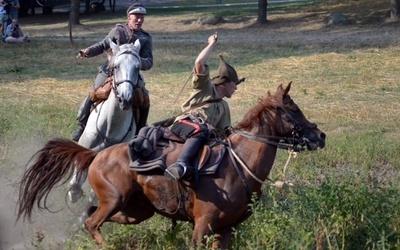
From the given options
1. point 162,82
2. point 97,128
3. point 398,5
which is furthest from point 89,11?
point 97,128

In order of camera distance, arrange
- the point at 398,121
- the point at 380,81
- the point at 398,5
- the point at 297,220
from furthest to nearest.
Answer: the point at 398,5
the point at 380,81
the point at 398,121
the point at 297,220

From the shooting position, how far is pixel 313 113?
52.8ft

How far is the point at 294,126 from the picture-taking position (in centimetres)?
805

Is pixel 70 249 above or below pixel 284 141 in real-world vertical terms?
below

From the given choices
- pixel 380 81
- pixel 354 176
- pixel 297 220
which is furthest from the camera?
pixel 380 81

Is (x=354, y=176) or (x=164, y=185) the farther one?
(x=354, y=176)

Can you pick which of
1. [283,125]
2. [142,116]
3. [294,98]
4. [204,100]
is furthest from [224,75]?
[294,98]

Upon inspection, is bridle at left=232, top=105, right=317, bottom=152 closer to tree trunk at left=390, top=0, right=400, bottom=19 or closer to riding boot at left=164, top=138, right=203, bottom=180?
riding boot at left=164, top=138, right=203, bottom=180

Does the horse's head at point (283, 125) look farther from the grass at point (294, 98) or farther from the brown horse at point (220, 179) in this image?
the grass at point (294, 98)

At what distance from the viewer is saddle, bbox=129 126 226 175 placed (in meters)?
8.05

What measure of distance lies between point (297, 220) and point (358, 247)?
0.66 metres

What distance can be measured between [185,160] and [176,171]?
183 mm

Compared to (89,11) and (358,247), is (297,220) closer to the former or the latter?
(358,247)

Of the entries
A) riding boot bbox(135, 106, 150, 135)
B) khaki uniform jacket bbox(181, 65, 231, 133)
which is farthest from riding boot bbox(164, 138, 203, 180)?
riding boot bbox(135, 106, 150, 135)
